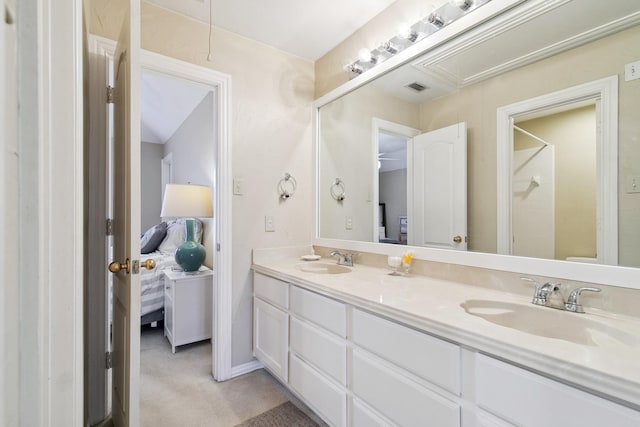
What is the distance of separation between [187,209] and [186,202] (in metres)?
0.07

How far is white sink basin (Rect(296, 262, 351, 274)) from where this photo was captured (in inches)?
79.4

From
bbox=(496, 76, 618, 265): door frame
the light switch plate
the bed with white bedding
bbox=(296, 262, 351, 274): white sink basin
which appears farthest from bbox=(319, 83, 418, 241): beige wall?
the bed with white bedding

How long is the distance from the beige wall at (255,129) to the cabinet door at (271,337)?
11 centimetres

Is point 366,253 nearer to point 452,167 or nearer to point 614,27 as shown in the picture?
point 452,167

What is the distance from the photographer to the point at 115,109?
5.20ft

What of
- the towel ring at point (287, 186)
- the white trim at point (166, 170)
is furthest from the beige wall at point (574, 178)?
the white trim at point (166, 170)

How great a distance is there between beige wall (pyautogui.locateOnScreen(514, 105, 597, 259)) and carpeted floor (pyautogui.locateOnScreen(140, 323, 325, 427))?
152cm

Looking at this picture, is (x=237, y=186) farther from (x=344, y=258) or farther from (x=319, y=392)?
(x=319, y=392)

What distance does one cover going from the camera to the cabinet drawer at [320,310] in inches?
53.9

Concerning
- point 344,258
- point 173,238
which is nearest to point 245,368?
point 344,258

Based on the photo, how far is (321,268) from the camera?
2.12 meters

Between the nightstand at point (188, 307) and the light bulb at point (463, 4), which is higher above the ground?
the light bulb at point (463, 4)

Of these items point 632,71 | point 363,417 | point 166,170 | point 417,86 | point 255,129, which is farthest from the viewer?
point 166,170

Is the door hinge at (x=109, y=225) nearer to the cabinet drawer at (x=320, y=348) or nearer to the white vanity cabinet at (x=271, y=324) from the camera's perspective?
the white vanity cabinet at (x=271, y=324)
